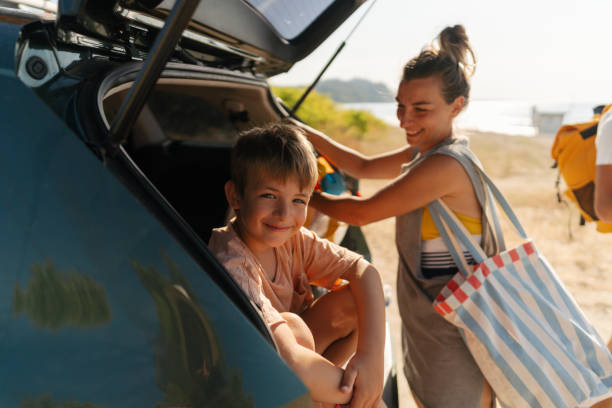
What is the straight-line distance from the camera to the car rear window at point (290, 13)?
1.69m

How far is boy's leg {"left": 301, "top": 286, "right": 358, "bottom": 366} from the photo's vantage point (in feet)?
4.75

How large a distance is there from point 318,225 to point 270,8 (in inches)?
32.5

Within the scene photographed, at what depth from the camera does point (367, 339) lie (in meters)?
1.28

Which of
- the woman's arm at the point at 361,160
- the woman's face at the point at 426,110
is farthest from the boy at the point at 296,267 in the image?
the woman's arm at the point at 361,160

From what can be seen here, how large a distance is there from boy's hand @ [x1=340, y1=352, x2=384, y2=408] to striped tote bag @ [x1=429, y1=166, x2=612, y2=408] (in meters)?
0.48

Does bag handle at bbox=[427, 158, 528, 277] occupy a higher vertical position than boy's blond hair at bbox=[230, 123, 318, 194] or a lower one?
lower

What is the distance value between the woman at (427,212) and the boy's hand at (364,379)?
575 millimetres

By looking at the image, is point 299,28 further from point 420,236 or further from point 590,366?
point 590,366

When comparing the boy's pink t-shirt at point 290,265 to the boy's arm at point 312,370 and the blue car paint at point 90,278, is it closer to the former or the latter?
the boy's arm at point 312,370

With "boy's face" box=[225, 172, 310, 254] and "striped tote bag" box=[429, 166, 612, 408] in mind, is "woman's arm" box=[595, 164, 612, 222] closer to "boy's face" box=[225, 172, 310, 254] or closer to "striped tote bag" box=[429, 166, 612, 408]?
"striped tote bag" box=[429, 166, 612, 408]

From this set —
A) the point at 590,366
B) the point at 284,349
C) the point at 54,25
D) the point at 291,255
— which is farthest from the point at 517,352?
the point at 54,25

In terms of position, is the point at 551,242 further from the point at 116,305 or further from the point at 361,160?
the point at 116,305

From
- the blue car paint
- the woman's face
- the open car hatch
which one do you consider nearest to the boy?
the blue car paint

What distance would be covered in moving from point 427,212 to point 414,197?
10cm
